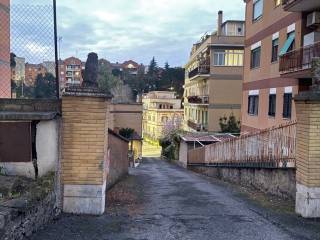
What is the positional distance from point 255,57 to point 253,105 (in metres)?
3.17

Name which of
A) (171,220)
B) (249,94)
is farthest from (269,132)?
(249,94)

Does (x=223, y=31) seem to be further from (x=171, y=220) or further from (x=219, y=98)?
(x=171, y=220)

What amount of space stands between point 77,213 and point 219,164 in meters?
12.7

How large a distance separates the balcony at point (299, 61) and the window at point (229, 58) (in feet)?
79.3

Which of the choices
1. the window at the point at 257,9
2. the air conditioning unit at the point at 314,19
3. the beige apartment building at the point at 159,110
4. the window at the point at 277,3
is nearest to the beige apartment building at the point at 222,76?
the window at the point at 257,9

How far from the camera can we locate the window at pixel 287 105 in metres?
20.6

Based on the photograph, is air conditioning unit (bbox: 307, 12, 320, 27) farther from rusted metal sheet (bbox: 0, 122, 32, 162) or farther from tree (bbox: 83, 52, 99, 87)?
rusted metal sheet (bbox: 0, 122, 32, 162)

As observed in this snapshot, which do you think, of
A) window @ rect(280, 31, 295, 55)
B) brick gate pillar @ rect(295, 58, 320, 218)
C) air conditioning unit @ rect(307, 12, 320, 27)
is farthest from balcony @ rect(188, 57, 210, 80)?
brick gate pillar @ rect(295, 58, 320, 218)

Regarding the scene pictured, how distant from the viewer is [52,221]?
712 centimetres

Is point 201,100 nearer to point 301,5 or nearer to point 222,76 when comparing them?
point 222,76

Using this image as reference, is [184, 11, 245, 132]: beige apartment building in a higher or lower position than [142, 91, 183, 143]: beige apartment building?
higher

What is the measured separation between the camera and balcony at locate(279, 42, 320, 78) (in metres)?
17.1

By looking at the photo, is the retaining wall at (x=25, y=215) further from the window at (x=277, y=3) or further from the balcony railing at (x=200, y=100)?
the balcony railing at (x=200, y=100)

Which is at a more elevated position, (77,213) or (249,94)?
(249,94)
